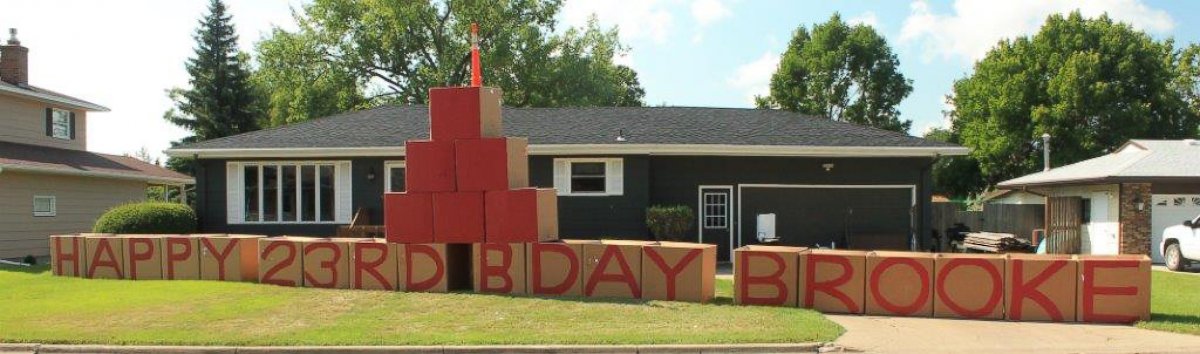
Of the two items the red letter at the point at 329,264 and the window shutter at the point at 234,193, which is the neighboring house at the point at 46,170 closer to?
the window shutter at the point at 234,193

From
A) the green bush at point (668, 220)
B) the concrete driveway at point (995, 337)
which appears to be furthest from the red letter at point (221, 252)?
the concrete driveway at point (995, 337)

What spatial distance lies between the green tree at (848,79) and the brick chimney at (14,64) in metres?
36.0

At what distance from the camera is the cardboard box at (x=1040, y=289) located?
10.9 metres

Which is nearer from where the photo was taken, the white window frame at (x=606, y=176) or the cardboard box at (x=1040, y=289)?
the cardboard box at (x=1040, y=289)

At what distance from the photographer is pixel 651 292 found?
40.1ft

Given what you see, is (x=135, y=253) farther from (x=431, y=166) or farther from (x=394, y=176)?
(x=394, y=176)

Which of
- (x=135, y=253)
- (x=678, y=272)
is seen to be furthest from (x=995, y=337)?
(x=135, y=253)

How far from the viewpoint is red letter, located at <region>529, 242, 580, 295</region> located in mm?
12516

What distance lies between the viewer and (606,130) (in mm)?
20547

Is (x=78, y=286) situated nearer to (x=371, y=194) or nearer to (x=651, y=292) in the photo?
(x=371, y=194)

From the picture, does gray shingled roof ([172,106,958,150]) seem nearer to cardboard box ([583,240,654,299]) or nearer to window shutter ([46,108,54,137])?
cardboard box ([583,240,654,299])

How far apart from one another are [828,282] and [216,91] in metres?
35.5

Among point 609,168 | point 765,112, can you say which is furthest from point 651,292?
point 765,112

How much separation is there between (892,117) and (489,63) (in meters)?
23.3
